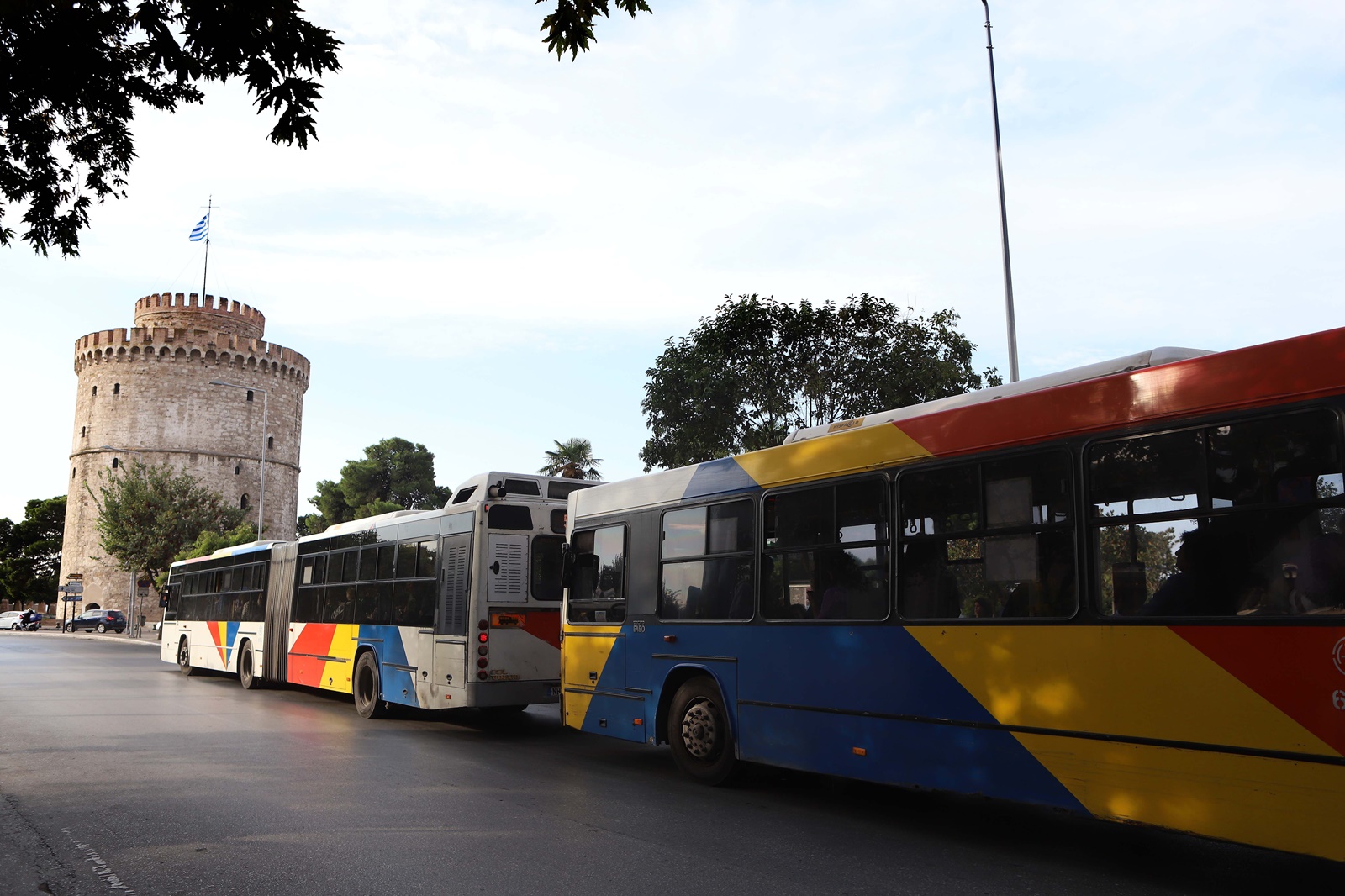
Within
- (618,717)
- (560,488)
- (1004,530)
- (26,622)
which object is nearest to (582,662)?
(618,717)

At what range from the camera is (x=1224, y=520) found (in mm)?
5223

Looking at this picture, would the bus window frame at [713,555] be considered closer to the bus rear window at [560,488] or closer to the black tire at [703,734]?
the black tire at [703,734]

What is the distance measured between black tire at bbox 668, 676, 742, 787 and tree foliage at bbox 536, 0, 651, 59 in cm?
519

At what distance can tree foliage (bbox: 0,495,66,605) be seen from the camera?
277 ft

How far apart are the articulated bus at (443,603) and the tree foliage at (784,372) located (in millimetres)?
9220

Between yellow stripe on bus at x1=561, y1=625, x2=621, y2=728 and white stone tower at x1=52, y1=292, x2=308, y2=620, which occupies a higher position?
white stone tower at x1=52, y1=292, x2=308, y2=620

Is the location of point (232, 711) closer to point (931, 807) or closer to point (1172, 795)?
point (931, 807)

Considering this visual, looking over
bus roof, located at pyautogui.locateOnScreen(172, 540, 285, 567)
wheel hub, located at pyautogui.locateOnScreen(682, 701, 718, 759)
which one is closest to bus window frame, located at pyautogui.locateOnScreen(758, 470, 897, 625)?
→ wheel hub, located at pyautogui.locateOnScreen(682, 701, 718, 759)

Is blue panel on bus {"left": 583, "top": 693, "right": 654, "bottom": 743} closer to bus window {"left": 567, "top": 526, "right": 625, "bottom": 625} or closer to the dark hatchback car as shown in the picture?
bus window {"left": 567, "top": 526, "right": 625, "bottom": 625}

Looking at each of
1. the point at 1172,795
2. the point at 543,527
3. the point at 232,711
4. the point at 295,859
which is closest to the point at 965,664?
the point at 1172,795

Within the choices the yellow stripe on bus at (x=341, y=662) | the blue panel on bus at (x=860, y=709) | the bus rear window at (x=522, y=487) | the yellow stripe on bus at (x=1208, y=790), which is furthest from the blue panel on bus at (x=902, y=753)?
the yellow stripe on bus at (x=341, y=662)

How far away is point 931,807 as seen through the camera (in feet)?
26.1

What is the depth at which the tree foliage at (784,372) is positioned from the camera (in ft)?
70.2

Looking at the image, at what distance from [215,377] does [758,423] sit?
4836 centimetres
